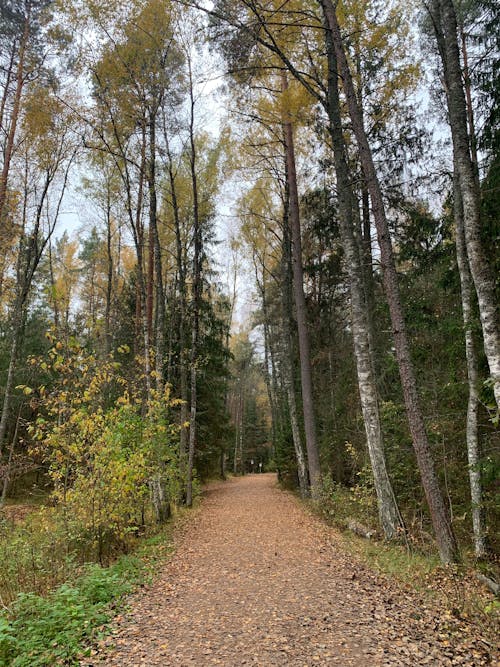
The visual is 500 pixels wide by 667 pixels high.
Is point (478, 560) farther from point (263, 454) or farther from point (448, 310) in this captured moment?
point (263, 454)

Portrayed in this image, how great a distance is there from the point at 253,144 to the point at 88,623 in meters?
11.4

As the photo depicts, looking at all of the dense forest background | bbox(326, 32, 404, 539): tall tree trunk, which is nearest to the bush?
the dense forest background

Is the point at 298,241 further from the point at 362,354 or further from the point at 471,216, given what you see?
the point at 471,216

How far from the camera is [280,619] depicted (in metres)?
3.55

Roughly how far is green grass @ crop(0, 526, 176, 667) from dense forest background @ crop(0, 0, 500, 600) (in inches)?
28.1

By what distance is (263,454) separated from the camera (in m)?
37.8

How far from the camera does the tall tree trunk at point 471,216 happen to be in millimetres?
4543

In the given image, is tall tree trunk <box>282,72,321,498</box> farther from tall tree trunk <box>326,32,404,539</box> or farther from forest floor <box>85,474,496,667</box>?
forest floor <box>85,474,496,667</box>

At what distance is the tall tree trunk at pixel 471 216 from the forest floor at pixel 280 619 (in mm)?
2476

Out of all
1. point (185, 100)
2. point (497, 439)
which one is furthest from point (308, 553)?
point (185, 100)

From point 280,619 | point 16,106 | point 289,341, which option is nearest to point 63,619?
point 280,619

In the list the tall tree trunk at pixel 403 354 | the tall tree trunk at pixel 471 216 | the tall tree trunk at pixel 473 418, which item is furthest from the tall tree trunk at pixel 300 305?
the tall tree trunk at pixel 471 216

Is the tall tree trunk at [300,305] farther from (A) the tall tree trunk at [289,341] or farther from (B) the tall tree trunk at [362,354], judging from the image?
(B) the tall tree trunk at [362,354]

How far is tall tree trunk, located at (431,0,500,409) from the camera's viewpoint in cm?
454
